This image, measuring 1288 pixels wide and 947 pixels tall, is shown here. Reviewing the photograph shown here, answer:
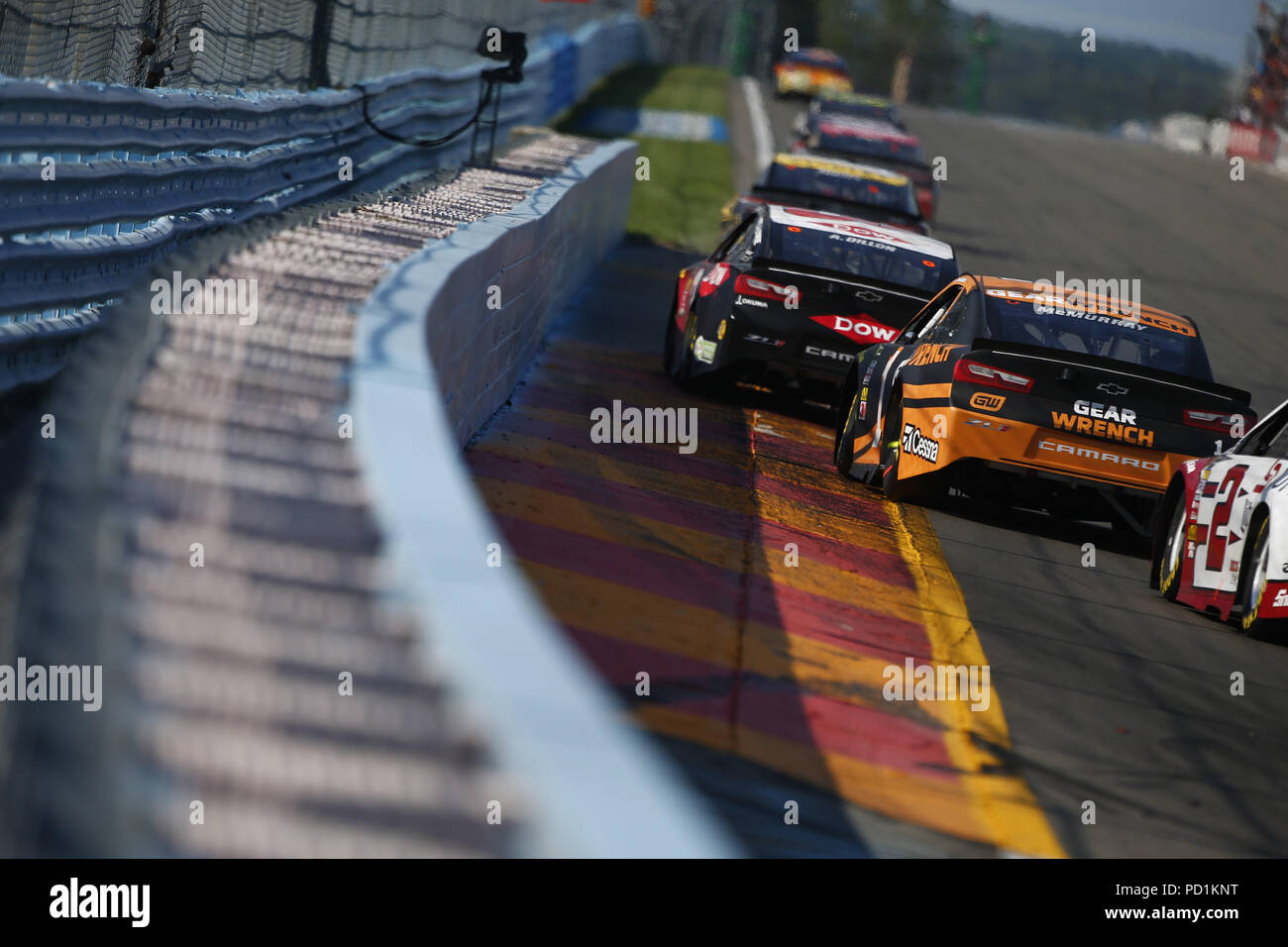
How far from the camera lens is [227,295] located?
5723mm

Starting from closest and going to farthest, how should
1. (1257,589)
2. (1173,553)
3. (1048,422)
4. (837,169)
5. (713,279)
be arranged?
(1257,589), (1173,553), (1048,422), (713,279), (837,169)

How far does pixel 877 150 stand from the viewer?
73.7 feet

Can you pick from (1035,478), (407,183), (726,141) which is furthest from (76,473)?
(726,141)

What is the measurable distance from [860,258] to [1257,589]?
5.33 m

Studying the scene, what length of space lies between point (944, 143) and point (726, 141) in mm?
8172

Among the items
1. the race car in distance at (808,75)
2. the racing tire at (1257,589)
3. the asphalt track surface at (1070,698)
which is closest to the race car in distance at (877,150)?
the asphalt track surface at (1070,698)

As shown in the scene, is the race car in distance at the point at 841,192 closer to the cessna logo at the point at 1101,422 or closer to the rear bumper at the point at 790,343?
the rear bumper at the point at 790,343

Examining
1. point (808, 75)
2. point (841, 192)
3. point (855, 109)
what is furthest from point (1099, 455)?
point (808, 75)

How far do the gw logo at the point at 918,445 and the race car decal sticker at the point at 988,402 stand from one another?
291mm

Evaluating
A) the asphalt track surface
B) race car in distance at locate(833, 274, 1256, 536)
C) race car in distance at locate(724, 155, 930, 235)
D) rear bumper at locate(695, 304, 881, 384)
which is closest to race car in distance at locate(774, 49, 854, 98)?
race car in distance at locate(724, 155, 930, 235)

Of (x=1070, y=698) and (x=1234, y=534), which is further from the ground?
(x=1234, y=534)

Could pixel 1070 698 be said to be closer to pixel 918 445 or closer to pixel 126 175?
pixel 918 445

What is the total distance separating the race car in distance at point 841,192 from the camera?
53.2 feet
